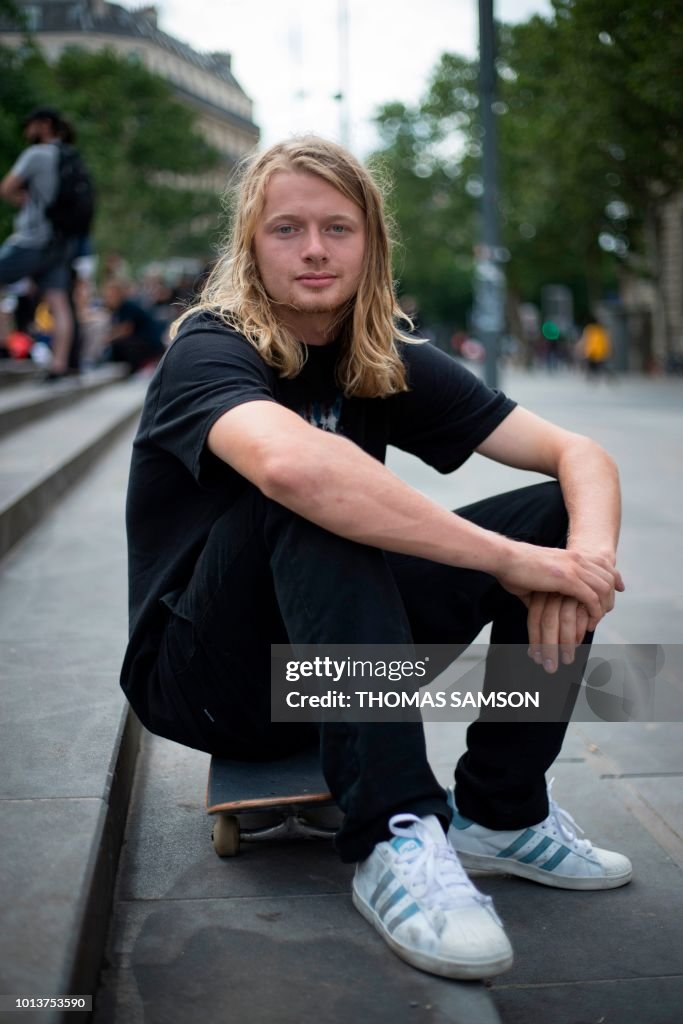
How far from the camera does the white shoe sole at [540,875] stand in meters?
2.43

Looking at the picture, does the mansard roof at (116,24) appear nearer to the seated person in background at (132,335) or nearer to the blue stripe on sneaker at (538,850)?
the seated person in background at (132,335)

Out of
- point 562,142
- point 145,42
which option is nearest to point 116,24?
point 145,42

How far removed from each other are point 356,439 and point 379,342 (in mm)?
214

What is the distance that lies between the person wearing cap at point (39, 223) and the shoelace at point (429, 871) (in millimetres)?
7245

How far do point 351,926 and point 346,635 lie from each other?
1.74 ft

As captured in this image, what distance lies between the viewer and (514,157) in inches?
1598

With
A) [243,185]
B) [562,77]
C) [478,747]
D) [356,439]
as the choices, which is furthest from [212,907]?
[562,77]

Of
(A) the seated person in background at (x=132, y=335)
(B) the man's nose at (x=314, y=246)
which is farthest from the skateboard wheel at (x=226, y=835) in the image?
(A) the seated person in background at (x=132, y=335)

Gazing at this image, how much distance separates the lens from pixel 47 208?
8.56 metres

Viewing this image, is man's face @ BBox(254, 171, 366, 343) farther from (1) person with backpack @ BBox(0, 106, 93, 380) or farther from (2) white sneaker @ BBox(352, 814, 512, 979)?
(1) person with backpack @ BBox(0, 106, 93, 380)

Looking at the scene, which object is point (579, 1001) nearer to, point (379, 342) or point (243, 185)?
point (379, 342)

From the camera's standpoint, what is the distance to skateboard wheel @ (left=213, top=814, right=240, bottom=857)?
97.0 inches

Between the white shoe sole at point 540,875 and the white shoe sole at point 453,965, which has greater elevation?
the white shoe sole at point 453,965

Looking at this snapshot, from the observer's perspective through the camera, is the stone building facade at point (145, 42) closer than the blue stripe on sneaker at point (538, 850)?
No
